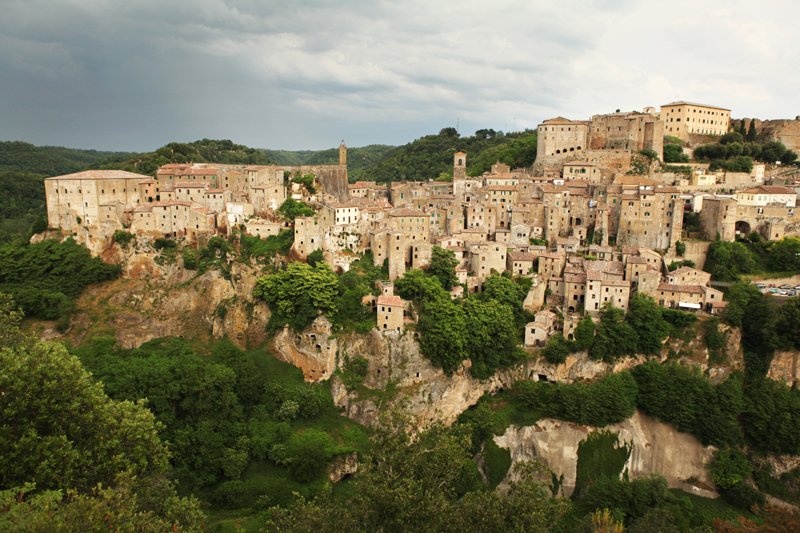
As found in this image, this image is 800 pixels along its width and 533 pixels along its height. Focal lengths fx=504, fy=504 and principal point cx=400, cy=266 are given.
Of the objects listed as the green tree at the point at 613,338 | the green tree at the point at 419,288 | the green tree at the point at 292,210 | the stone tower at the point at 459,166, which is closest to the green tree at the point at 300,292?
the green tree at the point at 419,288

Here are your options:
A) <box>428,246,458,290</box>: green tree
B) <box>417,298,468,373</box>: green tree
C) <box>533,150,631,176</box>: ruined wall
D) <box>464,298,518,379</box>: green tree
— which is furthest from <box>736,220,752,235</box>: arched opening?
<box>417,298,468,373</box>: green tree

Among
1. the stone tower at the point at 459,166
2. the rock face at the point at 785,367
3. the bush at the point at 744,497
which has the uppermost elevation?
the stone tower at the point at 459,166

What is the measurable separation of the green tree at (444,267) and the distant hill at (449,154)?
29.1 metres

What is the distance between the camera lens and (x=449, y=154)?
3541 inches

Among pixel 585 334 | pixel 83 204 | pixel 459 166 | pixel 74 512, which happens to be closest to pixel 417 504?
pixel 74 512

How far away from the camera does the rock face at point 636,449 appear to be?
118 ft

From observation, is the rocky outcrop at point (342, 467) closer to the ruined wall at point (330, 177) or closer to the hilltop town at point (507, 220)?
the hilltop town at point (507, 220)

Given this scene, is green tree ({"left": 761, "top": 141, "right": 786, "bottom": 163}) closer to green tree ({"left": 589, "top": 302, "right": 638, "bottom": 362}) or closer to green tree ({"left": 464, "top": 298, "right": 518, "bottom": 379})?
green tree ({"left": 589, "top": 302, "right": 638, "bottom": 362})

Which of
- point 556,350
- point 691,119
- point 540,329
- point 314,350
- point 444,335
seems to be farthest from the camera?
point 691,119

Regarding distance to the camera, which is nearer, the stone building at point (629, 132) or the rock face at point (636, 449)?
the rock face at point (636, 449)

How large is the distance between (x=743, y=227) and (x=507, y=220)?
72.9 ft

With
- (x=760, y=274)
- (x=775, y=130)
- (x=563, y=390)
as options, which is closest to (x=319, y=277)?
(x=563, y=390)

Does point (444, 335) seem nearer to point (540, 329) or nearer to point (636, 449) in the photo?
point (540, 329)

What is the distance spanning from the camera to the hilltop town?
1654 inches
